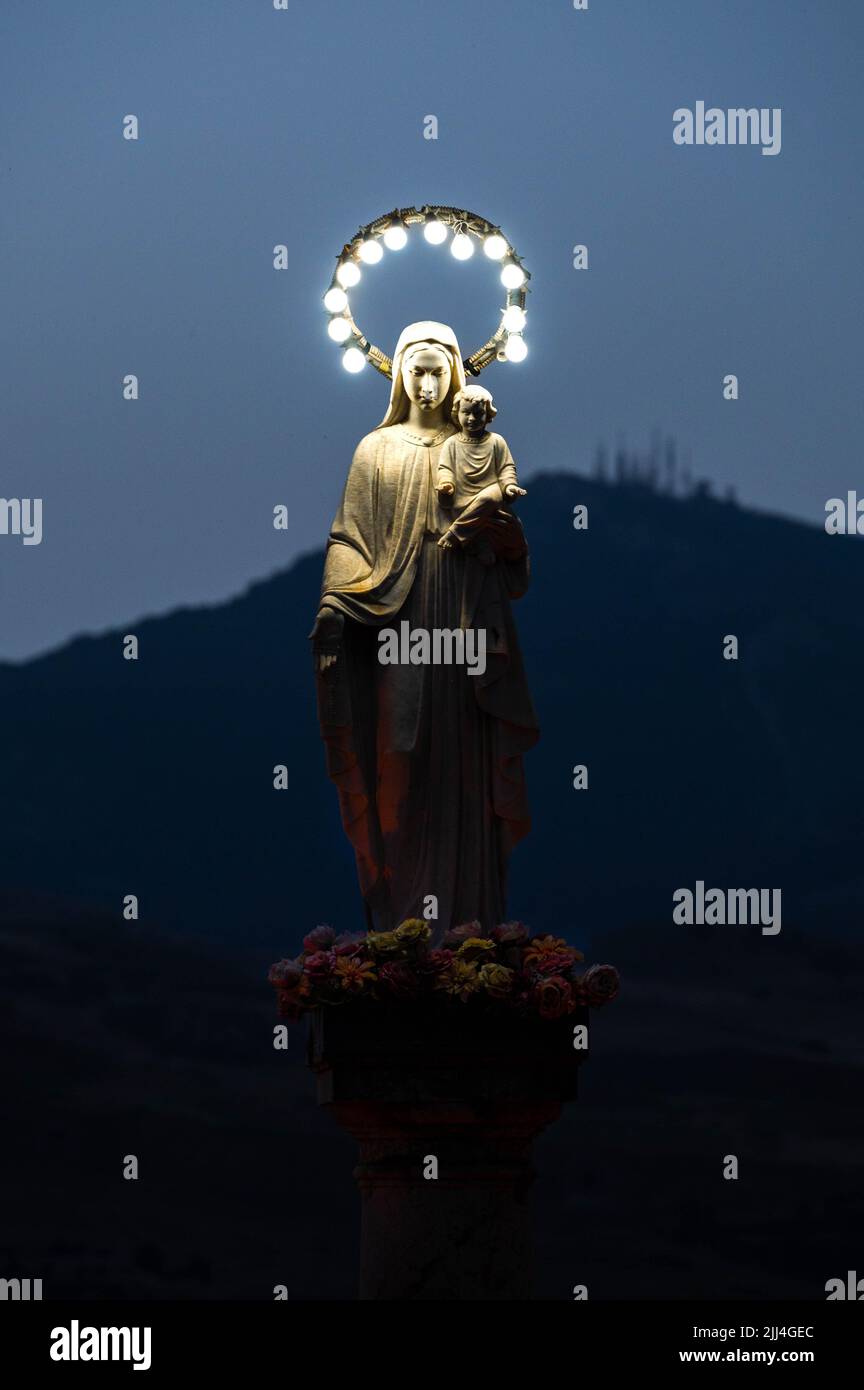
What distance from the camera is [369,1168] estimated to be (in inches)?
397

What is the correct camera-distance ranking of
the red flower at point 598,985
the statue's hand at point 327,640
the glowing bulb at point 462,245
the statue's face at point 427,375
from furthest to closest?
the glowing bulb at point 462,245 → the statue's face at point 427,375 → the statue's hand at point 327,640 → the red flower at point 598,985

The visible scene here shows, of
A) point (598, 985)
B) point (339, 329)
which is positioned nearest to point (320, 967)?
point (598, 985)

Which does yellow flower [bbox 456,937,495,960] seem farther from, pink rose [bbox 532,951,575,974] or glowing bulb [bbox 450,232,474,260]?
glowing bulb [bbox 450,232,474,260]

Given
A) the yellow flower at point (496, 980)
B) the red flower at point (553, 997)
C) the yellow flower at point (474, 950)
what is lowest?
the red flower at point (553, 997)

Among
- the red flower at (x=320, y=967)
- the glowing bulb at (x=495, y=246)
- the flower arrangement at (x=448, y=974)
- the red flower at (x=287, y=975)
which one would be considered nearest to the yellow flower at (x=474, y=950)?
the flower arrangement at (x=448, y=974)

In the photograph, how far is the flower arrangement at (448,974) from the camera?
32.3ft

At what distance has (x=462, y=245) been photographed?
430 inches

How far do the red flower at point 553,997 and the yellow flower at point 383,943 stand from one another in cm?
58

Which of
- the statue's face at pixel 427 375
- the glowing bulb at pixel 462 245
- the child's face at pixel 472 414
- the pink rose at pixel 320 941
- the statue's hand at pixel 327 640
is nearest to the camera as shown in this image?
the pink rose at pixel 320 941

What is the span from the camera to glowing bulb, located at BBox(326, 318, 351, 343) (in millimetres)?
10914

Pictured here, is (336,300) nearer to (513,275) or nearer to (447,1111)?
(513,275)

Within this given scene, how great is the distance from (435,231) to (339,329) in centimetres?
59

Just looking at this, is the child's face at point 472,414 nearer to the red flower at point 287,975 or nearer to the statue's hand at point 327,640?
the statue's hand at point 327,640

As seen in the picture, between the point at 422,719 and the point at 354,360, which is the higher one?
the point at 354,360
